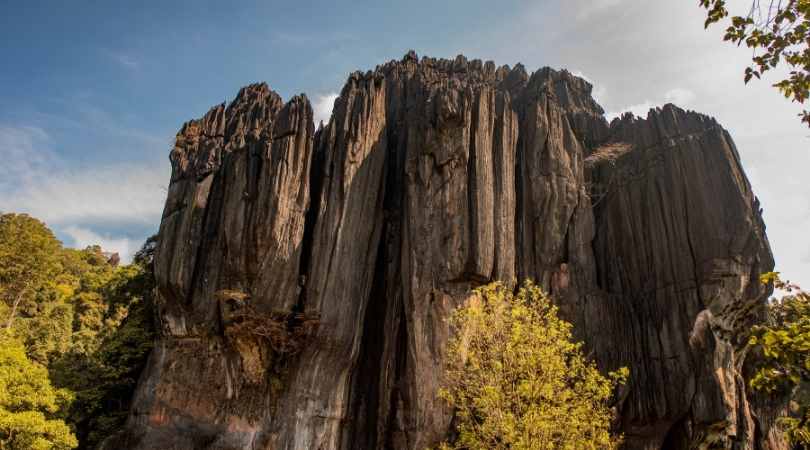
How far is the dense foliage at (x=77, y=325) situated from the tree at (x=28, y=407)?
14 centimetres

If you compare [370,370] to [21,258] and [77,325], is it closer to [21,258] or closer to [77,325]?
[77,325]

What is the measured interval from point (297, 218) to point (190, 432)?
8989 millimetres

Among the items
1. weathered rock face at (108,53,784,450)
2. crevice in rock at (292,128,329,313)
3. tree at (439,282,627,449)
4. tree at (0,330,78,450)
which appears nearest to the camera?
tree at (439,282,627,449)

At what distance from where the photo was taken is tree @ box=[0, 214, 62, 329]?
41594 mm

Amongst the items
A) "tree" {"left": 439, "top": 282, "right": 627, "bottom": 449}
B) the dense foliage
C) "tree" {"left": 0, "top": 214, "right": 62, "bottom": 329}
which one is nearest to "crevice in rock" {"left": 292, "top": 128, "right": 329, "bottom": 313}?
"tree" {"left": 439, "top": 282, "right": 627, "bottom": 449}

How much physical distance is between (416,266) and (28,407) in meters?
15.6

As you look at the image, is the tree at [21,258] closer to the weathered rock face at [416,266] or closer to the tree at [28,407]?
the tree at [28,407]

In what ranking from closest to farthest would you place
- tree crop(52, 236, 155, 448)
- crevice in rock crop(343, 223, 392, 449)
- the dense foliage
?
crevice in rock crop(343, 223, 392, 449)
tree crop(52, 236, 155, 448)
the dense foliage

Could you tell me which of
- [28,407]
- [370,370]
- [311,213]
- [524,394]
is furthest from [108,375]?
[524,394]

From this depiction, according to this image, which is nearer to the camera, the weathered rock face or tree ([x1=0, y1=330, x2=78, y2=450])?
tree ([x1=0, y1=330, x2=78, y2=450])

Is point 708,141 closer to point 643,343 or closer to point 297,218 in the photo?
point 643,343

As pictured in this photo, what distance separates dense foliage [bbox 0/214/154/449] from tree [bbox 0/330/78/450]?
135 mm

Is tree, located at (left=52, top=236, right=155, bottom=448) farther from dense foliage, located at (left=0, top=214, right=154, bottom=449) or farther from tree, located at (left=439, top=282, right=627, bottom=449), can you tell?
tree, located at (left=439, top=282, right=627, bottom=449)

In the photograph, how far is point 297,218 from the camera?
20500mm
